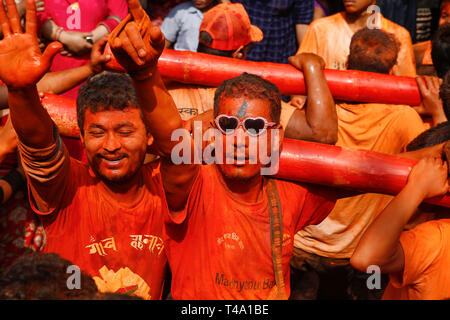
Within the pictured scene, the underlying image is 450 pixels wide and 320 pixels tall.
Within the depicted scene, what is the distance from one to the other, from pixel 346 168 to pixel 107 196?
1.21 meters

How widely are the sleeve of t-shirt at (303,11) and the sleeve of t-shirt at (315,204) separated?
3.25 meters

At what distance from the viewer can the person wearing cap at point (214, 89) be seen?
3.32 metres

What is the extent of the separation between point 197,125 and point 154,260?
726 mm

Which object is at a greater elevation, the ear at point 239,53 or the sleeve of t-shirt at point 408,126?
the ear at point 239,53

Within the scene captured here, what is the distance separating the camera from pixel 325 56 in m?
4.86

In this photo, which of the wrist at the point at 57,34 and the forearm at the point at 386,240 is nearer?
the forearm at the point at 386,240

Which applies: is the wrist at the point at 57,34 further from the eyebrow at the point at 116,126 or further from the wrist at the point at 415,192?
the wrist at the point at 415,192

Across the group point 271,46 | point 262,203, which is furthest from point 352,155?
point 271,46

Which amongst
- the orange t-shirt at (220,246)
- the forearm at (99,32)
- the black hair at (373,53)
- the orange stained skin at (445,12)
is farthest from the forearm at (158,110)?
the orange stained skin at (445,12)

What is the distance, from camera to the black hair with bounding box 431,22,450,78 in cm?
378

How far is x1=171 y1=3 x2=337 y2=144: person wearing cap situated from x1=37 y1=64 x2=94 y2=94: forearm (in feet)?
1.83

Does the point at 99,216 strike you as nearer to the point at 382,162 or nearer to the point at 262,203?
the point at 262,203

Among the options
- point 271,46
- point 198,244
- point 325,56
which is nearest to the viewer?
point 198,244

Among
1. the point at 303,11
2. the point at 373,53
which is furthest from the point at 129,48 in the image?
the point at 303,11
